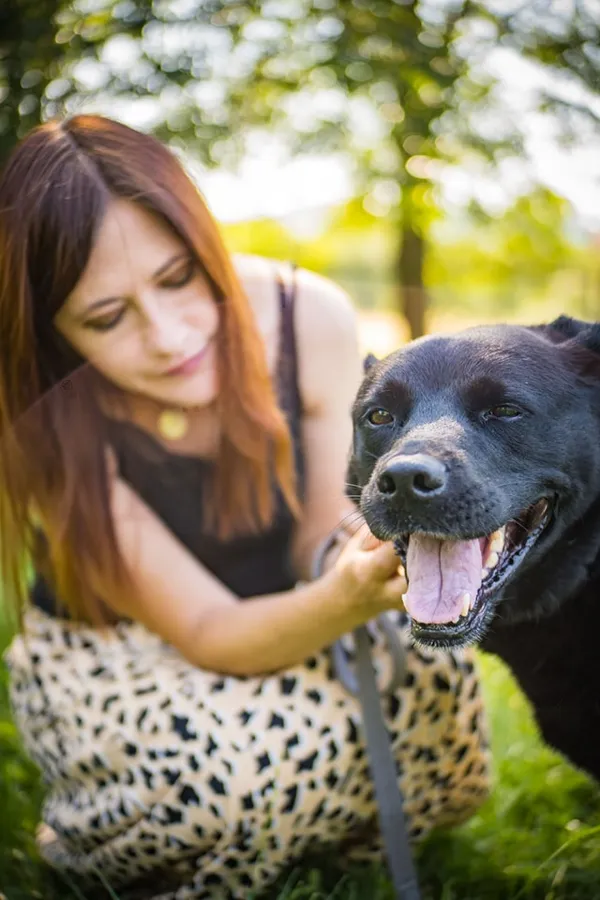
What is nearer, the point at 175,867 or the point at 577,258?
the point at 175,867

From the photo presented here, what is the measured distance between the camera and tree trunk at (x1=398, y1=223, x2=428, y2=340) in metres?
3.80

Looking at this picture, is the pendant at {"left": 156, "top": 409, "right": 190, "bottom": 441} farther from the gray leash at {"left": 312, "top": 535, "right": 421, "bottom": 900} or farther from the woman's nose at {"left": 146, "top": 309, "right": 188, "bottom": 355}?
the gray leash at {"left": 312, "top": 535, "right": 421, "bottom": 900}

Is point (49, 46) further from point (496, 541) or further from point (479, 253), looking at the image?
point (479, 253)

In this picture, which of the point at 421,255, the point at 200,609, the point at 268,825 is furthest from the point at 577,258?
the point at 268,825

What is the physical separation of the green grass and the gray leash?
0.40ft

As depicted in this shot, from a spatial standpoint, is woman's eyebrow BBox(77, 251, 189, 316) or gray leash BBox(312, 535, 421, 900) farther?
woman's eyebrow BBox(77, 251, 189, 316)

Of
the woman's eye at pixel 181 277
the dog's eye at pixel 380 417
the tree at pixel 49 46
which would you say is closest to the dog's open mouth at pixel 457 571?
the dog's eye at pixel 380 417

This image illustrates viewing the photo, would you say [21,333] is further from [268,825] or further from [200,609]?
[268,825]

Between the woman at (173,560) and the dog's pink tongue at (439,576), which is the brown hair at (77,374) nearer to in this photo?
the woman at (173,560)

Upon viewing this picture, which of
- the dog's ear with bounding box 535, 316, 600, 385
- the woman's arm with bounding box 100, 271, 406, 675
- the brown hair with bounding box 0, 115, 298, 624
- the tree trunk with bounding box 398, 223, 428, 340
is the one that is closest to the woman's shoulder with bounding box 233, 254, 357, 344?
the woman's arm with bounding box 100, 271, 406, 675

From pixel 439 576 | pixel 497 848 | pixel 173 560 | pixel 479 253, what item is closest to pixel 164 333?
pixel 173 560

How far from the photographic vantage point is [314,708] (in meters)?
1.90

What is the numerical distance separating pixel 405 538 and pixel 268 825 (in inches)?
29.2

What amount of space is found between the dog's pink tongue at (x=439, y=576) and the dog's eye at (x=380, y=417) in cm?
24
